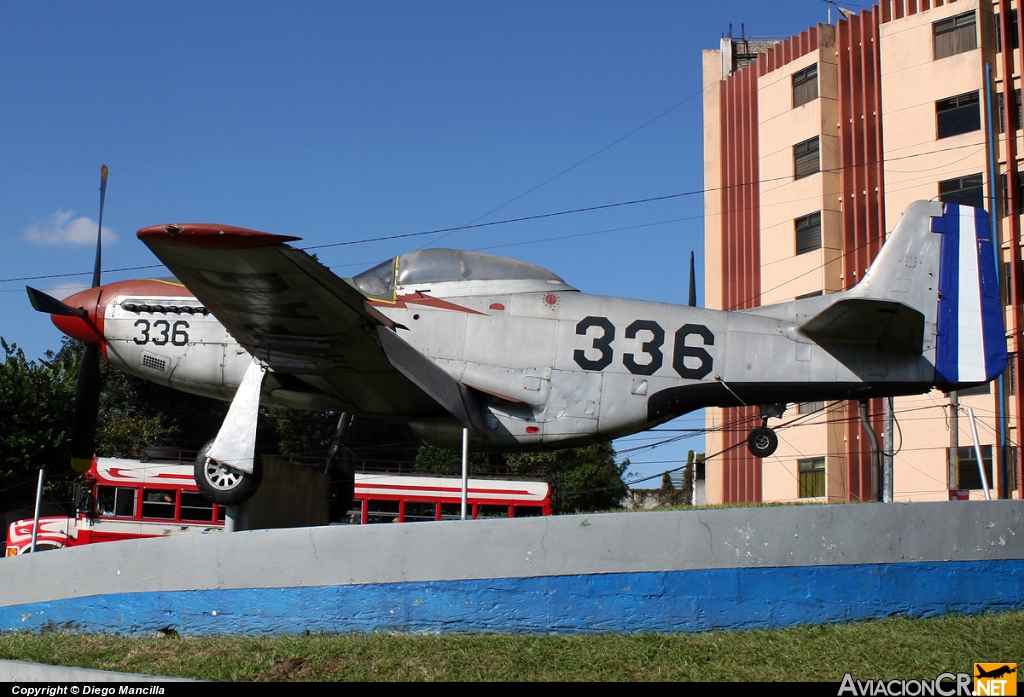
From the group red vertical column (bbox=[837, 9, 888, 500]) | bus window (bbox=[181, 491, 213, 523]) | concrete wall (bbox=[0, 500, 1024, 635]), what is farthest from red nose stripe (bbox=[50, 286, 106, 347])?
red vertical column (bbox=[837, 9, 888, 500])

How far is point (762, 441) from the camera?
37.1ft

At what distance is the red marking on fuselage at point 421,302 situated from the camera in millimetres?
11047

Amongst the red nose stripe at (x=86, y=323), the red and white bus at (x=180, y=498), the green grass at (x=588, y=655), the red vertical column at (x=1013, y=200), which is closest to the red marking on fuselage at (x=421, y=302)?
the red nose stripe at (x=86, y=323)

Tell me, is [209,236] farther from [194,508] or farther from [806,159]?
[806,159]

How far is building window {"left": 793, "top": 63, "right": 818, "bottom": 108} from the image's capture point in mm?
31513

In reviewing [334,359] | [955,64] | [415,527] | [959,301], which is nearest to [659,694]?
[415,527]

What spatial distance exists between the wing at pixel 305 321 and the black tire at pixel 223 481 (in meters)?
1.27

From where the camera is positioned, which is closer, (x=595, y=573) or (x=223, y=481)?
(x=595, y=573)

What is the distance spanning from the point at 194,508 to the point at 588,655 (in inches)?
600

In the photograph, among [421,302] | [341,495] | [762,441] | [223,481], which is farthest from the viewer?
[341,495]

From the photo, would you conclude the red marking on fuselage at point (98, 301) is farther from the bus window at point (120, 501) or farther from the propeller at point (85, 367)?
the bus window at point (120, 501)

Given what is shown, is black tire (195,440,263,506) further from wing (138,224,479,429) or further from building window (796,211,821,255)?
building window (796,211,821,255)

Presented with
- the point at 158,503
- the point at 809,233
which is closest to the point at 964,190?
the point at 809,233

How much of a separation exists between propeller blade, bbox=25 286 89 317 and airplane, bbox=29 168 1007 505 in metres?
0.03
